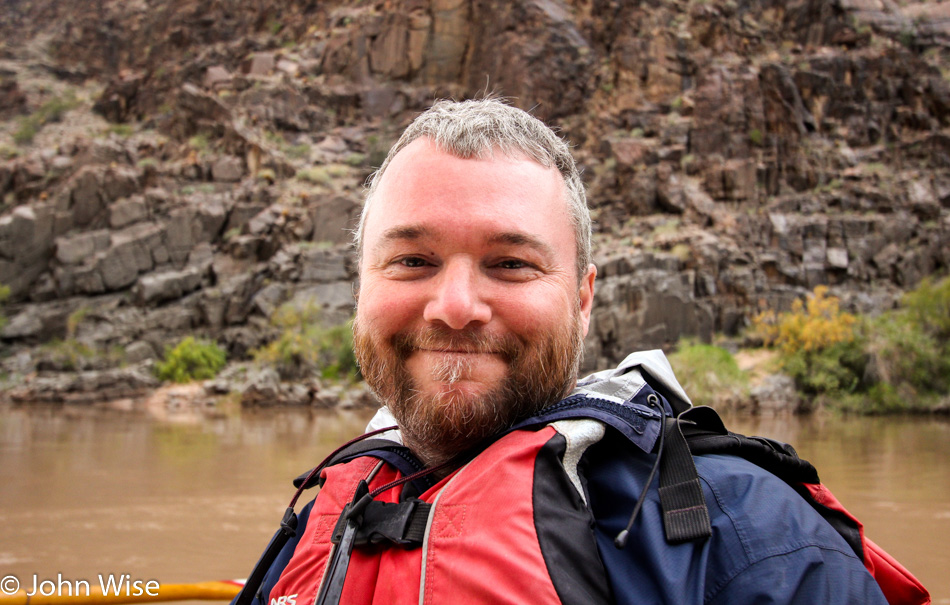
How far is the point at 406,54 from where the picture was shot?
3822cm

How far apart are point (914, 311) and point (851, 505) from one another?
1707cm

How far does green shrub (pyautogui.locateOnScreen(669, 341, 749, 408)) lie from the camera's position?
20.1 meters

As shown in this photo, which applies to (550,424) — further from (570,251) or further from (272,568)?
(272,568)

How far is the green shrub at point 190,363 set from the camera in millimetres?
24141

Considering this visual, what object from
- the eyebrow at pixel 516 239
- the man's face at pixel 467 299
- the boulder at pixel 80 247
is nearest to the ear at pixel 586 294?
the man's face at pixel 467 299

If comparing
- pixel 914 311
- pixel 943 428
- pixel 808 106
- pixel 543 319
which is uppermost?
pixel 808 106

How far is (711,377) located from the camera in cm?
2052

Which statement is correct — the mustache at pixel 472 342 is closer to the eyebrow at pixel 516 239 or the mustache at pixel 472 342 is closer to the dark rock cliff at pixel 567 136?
the eyebrow at pixel 516 239

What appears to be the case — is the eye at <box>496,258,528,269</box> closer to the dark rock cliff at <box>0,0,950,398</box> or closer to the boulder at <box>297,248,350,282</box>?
the dark rock cliff at <box>0,0,950,398</box>

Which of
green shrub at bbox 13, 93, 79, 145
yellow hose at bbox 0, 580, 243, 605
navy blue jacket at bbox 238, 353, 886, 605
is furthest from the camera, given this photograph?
green shrub at bbox 13, 93, 79, 145

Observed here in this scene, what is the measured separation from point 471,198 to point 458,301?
0.20m

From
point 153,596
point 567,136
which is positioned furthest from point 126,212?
point 153,596

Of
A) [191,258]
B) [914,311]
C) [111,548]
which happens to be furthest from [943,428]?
[191,258]

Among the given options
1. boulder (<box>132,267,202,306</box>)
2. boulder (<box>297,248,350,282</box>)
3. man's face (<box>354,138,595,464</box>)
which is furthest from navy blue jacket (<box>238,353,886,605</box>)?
boulder (<box>132,267,202,306</box>)
